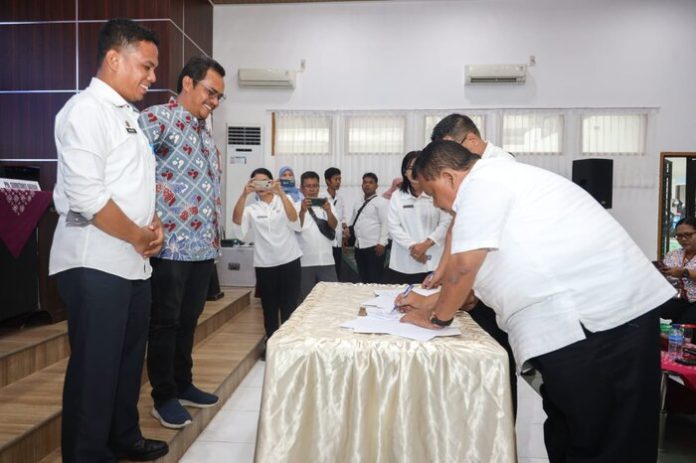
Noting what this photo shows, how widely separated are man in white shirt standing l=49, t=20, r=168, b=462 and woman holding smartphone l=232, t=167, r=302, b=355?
1843mm

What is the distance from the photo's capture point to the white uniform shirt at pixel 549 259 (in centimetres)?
130

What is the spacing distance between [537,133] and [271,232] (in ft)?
13.7

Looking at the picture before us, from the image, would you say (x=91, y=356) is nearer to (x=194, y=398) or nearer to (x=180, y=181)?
(x=180, y=181)

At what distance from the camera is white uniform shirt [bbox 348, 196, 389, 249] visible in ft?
15.4

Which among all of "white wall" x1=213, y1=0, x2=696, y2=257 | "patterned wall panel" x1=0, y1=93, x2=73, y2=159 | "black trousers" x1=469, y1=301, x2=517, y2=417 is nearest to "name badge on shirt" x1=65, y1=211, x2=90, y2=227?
"black trousers" x1=469, y1=301, x2=517, y2=417

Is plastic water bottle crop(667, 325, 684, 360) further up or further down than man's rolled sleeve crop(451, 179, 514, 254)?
further down

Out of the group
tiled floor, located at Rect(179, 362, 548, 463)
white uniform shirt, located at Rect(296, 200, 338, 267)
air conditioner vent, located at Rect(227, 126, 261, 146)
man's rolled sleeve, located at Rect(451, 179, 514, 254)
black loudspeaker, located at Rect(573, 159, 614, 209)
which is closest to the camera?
man's rolled sleeve, located at Rect(451, 179, 514, 254)

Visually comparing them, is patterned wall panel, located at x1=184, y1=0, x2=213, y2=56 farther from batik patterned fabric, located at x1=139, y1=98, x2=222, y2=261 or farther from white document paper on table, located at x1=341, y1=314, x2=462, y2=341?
white document paper on table, located at x1=341, y1=314, x2=462, y2=341

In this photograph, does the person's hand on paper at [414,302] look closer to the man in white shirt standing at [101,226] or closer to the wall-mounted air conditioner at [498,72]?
the man in white shirt standing at [101,226]

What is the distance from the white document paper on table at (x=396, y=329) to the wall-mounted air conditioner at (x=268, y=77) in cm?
550

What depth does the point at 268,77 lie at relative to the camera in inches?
260

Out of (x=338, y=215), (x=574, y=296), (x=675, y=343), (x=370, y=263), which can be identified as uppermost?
(x=338, y=215)

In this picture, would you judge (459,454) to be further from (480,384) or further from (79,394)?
(79,394)

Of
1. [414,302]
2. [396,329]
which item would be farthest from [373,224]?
[396,329]
